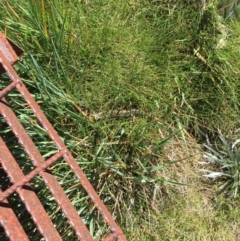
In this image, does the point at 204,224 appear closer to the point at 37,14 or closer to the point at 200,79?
the point at 200,79

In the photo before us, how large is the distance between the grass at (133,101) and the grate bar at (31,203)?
33 centimetres

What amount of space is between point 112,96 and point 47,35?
0.34m

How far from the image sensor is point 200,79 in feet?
6.26

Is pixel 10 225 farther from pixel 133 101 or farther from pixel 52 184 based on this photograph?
pixel 133 101

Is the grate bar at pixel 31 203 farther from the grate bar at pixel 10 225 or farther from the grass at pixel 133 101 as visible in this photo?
the grass at pixel 133 101

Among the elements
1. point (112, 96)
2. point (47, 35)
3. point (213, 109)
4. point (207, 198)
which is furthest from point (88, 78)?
point (207, 198)

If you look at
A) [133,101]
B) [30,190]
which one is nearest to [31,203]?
[30,190]

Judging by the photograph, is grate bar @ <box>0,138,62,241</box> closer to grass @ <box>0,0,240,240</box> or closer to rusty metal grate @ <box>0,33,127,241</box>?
rusty metal grate @ <box>0,33,127,241</box>

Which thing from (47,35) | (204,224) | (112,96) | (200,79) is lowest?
(204,224)

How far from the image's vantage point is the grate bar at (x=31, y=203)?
1.28 m

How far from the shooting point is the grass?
1711 millimetres

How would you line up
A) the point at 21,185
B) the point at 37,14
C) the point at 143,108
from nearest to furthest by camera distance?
the point at 21,185 < the point at 37,14 < the point at 143,108

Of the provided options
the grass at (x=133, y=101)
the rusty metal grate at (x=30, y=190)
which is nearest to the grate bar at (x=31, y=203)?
the rusty metal grate at (x=30, y=190)

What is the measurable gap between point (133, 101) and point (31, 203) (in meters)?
0.68
